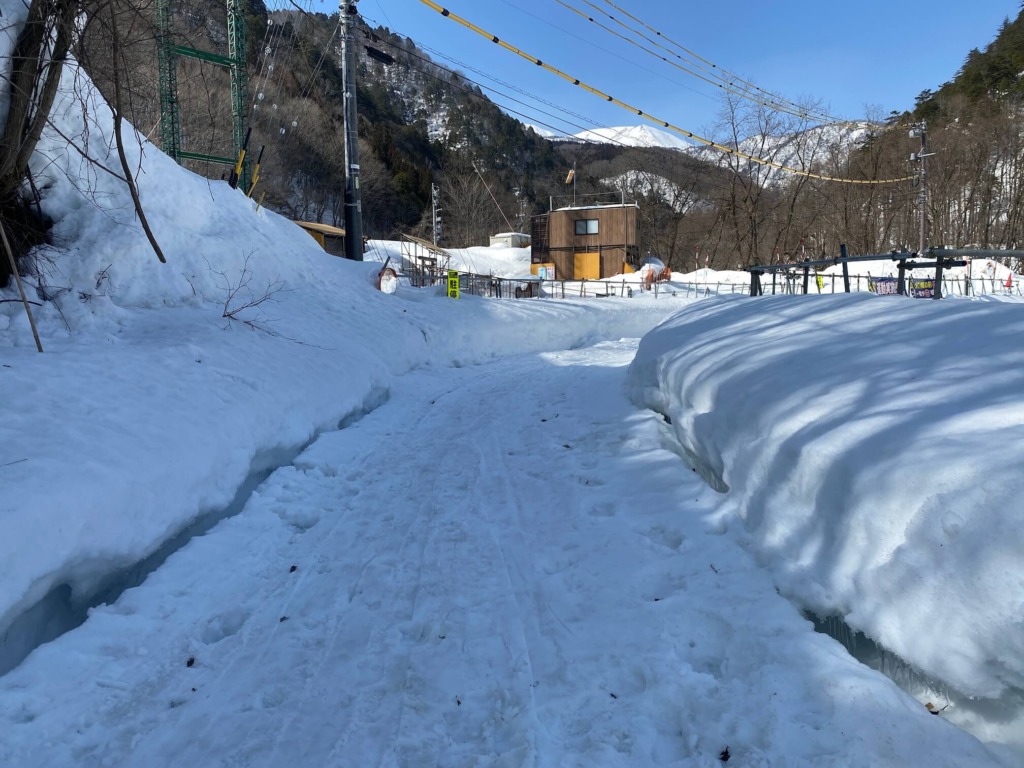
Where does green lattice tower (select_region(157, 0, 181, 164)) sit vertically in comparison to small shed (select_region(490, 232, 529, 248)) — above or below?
below

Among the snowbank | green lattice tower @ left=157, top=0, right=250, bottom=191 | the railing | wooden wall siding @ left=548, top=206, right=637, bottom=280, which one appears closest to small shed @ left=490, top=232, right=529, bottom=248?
wooden wall siding @ left=548, top=206, right=637, bottom=280

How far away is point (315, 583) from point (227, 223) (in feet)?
30.8

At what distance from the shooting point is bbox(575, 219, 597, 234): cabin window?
166ft

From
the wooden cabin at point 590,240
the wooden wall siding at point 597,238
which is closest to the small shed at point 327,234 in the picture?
the wooden cabin at point 590,240

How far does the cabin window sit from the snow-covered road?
1892 inches

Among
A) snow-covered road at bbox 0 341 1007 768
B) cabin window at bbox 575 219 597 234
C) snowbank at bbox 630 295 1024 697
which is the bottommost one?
snow-covered road at bbox 0 341 1007 768

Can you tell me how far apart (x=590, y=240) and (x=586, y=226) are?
1276 millimetres

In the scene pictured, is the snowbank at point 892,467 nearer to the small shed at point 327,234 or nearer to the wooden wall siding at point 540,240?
the small shed at point 327,234

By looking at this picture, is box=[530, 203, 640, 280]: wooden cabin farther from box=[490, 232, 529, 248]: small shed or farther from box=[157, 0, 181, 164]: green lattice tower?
box=[157, 0, 181, 164]: green lattice tower

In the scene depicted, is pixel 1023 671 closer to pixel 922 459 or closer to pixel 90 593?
pixel 922 459

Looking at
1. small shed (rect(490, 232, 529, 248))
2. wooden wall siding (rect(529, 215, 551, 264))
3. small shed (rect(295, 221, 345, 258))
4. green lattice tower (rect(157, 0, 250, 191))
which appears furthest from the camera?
small shed (rect(490, 232, 529, 248))

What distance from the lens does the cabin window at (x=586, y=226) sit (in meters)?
50.7

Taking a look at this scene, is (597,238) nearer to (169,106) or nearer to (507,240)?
(507,240)

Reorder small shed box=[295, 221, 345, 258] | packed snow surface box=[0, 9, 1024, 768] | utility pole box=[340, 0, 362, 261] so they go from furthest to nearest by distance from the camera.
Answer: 1. small shed box=[295, 221, 345, 258]
2. utility pole box=[340, 0, 362, 261]
3. packed snow surface box=[0, 9, 1024, 768]
